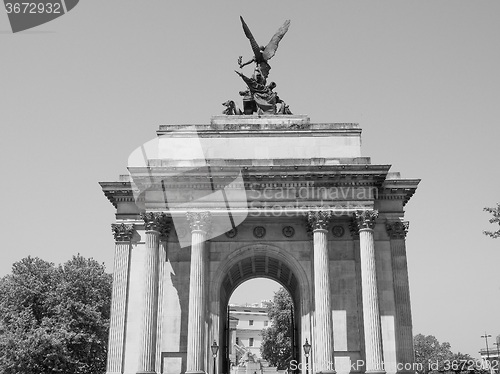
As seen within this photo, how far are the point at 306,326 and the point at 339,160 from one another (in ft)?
32.7

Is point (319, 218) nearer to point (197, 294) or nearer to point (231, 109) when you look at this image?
point (197, 294)

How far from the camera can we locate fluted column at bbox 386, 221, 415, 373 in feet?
109

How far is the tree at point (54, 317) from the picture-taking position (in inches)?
1839

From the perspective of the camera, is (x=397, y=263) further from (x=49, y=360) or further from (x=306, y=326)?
(x=49, y=360)

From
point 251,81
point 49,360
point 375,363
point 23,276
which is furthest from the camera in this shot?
point 23,276

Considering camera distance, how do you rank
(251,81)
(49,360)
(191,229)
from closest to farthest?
(191,229), (251,81), (49,360)

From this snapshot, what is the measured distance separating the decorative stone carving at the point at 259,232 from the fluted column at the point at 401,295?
24.7ft

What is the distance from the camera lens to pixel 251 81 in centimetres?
4050

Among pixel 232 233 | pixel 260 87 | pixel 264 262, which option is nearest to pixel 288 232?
pixel 232 233

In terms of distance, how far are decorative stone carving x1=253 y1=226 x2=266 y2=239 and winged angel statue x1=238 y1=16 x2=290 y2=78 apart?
1168cm

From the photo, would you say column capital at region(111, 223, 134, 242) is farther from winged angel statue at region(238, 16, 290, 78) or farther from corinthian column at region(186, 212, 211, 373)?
winged angel statue at region(238, 16, 290, 78)

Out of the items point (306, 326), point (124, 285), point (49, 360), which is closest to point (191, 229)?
point (124, 285)

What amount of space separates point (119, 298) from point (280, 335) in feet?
156

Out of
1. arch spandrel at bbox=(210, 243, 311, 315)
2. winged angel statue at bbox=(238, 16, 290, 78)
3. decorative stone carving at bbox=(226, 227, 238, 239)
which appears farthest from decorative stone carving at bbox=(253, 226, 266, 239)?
winged angel statue at bbox=(238, 16, 290, 78)
